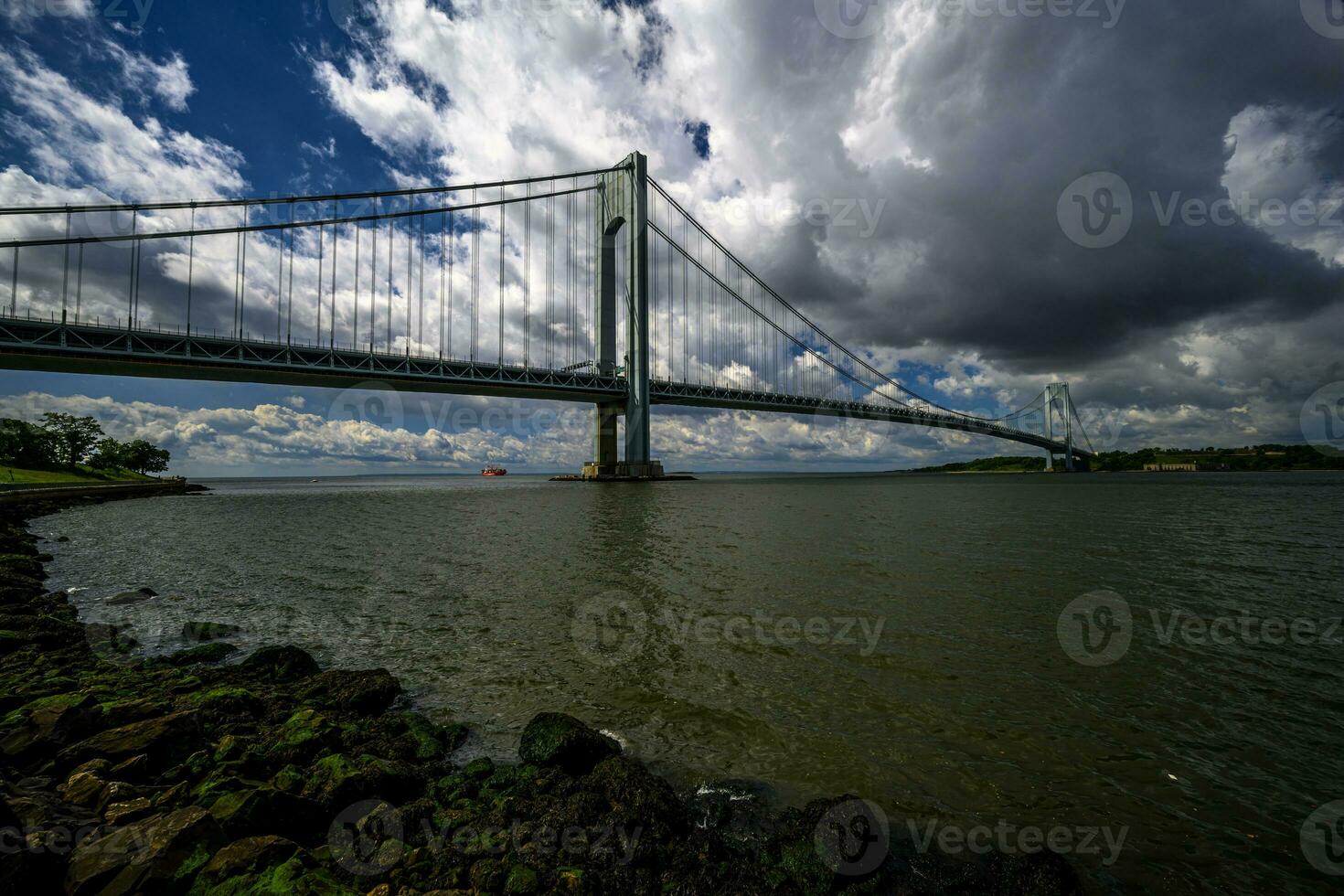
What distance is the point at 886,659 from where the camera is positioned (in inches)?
281

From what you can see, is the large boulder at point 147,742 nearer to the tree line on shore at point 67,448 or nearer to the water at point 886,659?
the water at point 886,659

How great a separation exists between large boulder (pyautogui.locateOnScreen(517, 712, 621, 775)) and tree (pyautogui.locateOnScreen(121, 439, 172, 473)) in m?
96.7

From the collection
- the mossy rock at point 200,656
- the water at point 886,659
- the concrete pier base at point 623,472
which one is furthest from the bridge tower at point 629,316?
the mossy rock at point 200,656

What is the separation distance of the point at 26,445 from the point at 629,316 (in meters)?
59.3

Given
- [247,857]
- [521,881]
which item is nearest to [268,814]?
[247,857]

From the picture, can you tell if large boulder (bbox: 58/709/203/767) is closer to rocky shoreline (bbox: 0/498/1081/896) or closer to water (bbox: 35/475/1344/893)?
rocky shoreline (bbox: 0/498/1081/896)

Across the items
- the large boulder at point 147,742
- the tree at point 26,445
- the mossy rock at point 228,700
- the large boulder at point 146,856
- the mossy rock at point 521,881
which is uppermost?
the tree at point 26,445

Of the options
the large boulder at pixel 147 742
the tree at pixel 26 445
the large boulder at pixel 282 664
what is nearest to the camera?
the large boulder at pixel 147 742

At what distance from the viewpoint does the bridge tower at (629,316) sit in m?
65.6

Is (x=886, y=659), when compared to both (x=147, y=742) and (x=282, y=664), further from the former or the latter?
(x=282, y=664)

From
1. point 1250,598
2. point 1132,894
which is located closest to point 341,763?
point 1132,894

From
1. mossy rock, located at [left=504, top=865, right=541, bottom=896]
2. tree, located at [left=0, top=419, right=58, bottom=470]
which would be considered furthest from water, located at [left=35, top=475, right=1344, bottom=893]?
tree, located at [left=0, top=419, right=58, bottom=470]

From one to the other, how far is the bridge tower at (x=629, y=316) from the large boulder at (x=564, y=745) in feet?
198

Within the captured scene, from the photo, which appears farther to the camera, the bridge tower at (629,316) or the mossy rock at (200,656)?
the bridge tower at (629,316)
